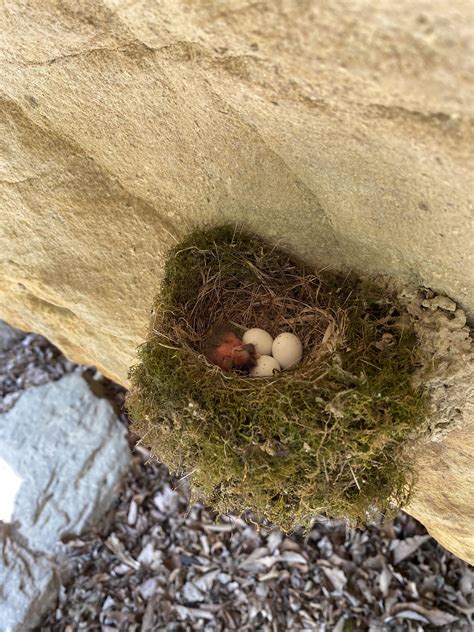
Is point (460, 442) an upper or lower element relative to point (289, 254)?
lower

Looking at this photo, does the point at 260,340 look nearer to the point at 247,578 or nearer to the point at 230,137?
the point at 230,137

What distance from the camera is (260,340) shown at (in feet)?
5.00

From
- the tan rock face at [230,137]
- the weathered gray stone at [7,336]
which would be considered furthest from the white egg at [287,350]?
the weathered gray stone at [7,336]

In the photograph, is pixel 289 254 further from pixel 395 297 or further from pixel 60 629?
pixel 60 629

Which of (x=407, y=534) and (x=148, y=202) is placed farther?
(x=407, y=534)

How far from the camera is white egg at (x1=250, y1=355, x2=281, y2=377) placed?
57.7 inches

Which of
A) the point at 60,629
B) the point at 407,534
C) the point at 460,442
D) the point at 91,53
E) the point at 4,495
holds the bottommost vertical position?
the point at 60,629

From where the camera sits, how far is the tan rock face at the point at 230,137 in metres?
0.90

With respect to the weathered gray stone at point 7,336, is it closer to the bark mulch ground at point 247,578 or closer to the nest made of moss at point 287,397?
the bark mulch ground at point 247,578

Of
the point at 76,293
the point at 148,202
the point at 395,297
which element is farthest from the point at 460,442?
the point at 76,293

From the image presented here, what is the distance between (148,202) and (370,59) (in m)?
0.85

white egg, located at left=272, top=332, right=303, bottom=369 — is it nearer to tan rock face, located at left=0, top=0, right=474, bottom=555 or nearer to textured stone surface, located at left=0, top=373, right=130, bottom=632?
tan rock face, located at left=0, top=0, right=474, bottom=555

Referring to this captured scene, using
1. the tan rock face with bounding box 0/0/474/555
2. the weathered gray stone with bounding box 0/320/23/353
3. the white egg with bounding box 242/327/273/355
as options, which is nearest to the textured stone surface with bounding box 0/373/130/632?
the weathered gray stone with bounding box 0/320/23/353

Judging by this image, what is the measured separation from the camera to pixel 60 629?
244cm
